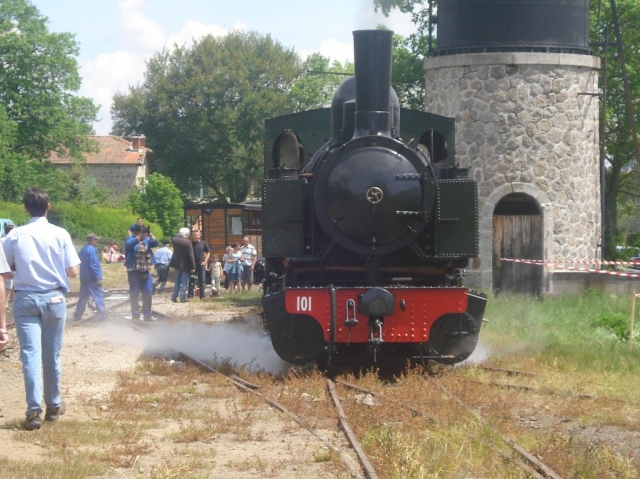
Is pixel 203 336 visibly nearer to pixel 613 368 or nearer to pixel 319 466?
pixel 613 368

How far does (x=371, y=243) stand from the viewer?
9.81 metres

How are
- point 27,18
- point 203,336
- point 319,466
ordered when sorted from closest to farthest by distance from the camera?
point 319,466
point 203,336
point 27,18

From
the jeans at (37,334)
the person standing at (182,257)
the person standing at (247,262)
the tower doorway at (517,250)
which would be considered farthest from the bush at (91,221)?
the jeans at (37,334)

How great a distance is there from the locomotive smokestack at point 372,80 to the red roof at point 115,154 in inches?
2064

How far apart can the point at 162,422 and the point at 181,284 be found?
45.1 feet

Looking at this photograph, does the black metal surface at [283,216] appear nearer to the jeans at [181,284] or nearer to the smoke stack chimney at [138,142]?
the jeans at [181,284]

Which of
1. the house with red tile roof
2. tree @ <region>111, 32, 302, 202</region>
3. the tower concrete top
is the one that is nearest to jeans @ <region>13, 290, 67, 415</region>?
the tower concrete top

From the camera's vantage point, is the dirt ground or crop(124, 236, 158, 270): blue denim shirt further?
crop(124, 236, 158, 270): blue denim shirt

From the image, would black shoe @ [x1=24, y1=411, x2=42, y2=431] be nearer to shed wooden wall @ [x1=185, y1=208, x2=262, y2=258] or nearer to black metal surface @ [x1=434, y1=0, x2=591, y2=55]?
black metal surface @ [x1=434, y1=0, x2=591, y2=55]

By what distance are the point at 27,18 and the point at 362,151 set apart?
142 ft

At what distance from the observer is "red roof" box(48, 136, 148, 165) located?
204 feet

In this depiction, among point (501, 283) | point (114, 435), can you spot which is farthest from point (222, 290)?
point (114, 435)

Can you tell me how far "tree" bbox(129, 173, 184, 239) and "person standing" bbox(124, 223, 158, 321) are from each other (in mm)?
31898

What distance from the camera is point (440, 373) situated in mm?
10289
